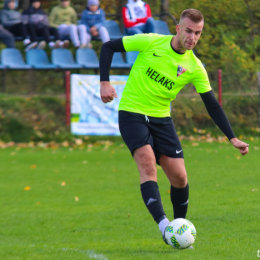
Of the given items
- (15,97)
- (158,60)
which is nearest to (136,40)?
(158,60)

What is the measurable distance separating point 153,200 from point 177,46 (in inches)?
53.3

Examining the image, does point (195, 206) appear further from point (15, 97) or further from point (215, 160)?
point (15, 97)

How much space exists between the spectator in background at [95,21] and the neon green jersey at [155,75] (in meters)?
11.6

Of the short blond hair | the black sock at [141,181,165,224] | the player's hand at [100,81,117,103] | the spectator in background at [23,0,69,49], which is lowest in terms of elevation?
the spectator in background at [23,0,69,49]

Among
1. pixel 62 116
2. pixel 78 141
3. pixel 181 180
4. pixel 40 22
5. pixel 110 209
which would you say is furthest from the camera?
pixel 40 22

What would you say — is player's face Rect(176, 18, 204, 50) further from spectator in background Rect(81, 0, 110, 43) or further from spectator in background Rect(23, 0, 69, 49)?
spectator in background Rect(23, 0, 69, 49)

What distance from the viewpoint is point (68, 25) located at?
1619 cm

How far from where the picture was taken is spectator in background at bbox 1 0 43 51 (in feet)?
52.0

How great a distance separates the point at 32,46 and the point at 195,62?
41.9 ft

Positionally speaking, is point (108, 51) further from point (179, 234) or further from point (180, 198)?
point (179, 234)

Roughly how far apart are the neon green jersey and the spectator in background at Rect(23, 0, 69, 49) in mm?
12217

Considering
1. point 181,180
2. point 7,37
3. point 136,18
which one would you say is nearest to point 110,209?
point 181,180

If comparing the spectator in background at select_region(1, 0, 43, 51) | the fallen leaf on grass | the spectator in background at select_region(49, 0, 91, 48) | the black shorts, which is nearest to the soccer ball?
the black shorts

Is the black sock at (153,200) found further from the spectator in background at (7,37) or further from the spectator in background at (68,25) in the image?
the spectator in background at (7,37)
